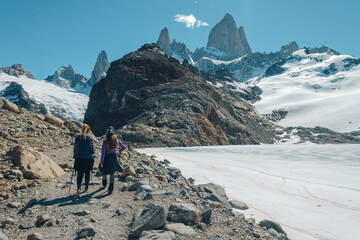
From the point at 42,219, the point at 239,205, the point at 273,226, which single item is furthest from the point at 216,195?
the point at 42,219

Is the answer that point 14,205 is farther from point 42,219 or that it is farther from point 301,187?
point 301,187

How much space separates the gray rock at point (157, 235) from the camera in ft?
14.8

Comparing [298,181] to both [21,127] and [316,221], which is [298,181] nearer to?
[316,221]

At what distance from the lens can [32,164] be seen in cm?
749

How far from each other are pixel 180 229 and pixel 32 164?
5389 millimetres

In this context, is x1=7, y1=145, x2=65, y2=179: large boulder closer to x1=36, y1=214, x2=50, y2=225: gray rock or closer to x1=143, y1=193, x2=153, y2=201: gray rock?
x1=36, y1=214, x2=50, y2=225: gray rock

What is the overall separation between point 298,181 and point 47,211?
424 inches

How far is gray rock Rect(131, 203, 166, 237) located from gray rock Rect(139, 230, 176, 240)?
0.44 ft

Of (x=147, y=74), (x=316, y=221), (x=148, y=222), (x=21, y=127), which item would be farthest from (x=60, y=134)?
(x=147, y=74)

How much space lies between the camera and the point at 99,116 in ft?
149

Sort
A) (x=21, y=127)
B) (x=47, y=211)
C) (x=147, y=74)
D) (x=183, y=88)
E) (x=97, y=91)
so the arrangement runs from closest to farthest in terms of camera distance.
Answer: (x=47, y=211), (x=21, y=127), (x=183, y=88), (x=147, y=74), (x=97, y=91)

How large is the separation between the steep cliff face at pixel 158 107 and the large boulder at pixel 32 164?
792 inches

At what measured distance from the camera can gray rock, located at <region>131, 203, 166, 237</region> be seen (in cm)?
474

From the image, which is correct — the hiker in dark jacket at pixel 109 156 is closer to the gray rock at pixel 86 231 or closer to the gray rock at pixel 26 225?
the gray rock at pixel 26 225
